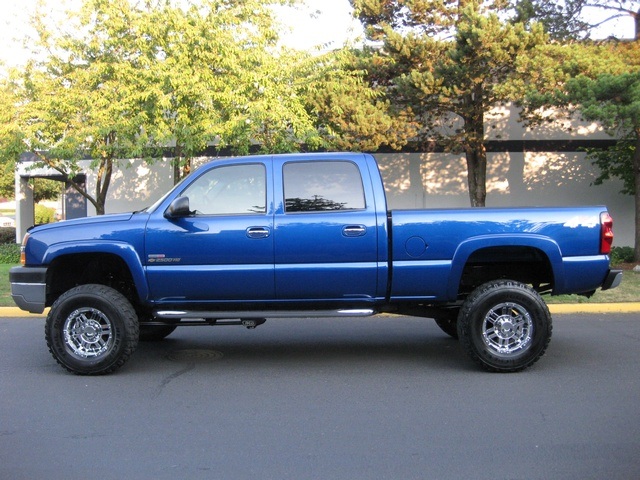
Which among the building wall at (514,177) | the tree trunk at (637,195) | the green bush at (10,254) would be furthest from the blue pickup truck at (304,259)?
the green bush at (10,254)

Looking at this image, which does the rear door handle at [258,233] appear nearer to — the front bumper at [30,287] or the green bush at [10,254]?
the front bumper at [30,287]

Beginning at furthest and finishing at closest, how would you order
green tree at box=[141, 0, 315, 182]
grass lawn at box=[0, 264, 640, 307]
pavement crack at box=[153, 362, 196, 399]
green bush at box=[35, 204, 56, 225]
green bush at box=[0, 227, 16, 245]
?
1. green bush at box=[35, 204, 56, 225]
2. green bush at box=[0, 227, 16, 245]
3. green tree at box=[141, 0, 315, 182]
4. grass lawn at box=[0, 264, 640, 307]
5. pavement crack at box=[153, 362, 196, 399]

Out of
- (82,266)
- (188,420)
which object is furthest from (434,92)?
(188,420)

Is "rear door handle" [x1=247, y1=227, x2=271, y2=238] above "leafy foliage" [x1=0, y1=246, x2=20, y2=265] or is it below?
above

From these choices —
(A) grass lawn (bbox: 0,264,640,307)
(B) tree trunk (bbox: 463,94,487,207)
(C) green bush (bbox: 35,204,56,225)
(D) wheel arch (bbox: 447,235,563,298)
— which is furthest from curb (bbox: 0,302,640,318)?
(C) green bush (bbox: 35,204,56,225)

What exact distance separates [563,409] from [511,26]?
10.6 m

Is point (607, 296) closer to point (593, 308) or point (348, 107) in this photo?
point (593, 308)

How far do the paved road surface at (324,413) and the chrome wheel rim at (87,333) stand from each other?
0.92 feet

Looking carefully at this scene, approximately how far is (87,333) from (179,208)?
5.07 ft

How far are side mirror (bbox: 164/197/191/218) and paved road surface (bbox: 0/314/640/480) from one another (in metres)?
1.56

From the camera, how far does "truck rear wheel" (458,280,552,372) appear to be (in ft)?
21.0

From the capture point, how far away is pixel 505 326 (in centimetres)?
649

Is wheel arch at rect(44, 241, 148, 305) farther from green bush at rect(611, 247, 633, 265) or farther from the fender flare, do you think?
green bush at rect(611, 247, 633, 265)

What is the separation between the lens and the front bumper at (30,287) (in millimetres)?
6566
